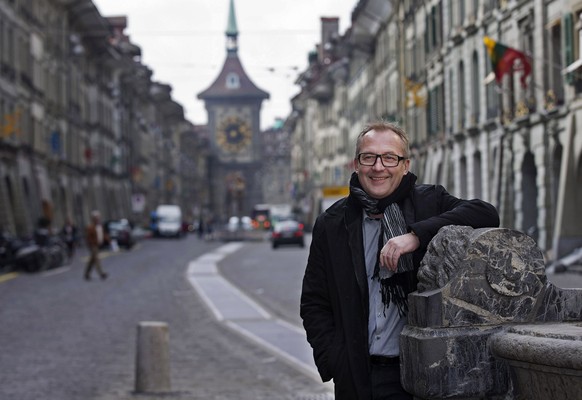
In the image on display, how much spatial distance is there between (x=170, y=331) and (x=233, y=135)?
163875 millimetres

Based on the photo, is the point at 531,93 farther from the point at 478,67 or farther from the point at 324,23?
the point at 324,23

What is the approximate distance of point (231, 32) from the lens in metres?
192

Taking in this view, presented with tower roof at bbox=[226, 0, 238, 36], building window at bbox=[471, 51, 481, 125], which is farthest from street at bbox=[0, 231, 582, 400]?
tower roof at bbox=[226, 0, 238, 36]

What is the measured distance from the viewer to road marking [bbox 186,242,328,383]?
52.7 feet

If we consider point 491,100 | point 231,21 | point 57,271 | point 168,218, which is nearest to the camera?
point 491,100

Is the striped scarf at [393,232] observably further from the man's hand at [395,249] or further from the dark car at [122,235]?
the dark car at [122,235]

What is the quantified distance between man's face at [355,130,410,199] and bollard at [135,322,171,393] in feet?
24.9

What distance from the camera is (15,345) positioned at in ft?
56.0

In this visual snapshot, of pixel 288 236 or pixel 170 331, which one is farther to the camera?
pixel 288 236

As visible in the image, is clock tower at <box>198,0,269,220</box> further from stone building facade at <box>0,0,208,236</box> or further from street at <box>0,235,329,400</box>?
street at <box>0,235,329,400</box>

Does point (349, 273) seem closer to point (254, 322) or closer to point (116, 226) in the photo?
point (254, 322)

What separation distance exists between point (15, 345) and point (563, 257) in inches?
641

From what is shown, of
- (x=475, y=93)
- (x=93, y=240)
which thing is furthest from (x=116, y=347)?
(x=475, y=93)

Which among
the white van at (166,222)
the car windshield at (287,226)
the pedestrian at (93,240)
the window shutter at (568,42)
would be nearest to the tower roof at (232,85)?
the white van at (166,222)
